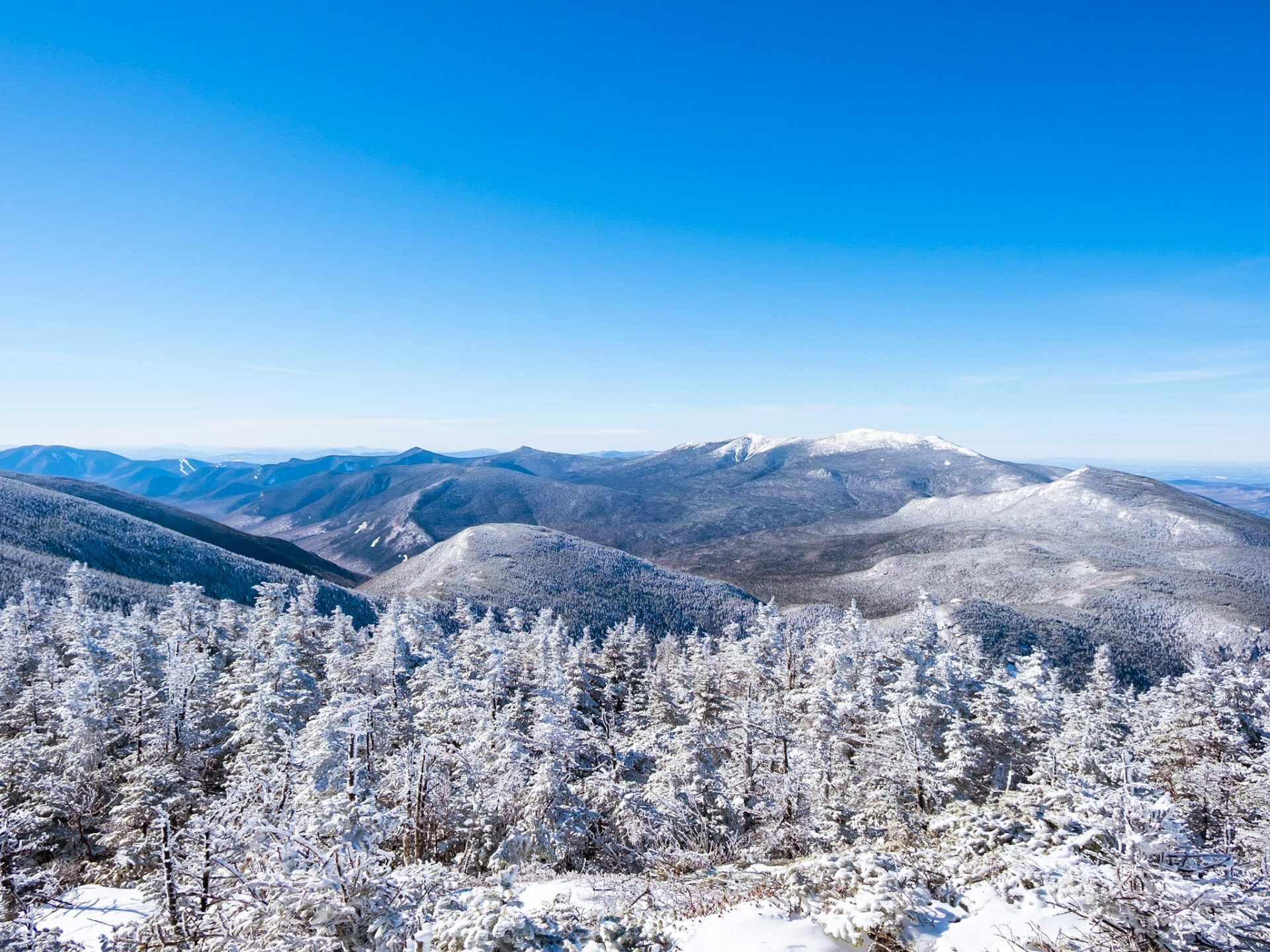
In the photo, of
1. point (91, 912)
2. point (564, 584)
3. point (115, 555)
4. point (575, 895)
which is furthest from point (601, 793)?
point (115, 555)

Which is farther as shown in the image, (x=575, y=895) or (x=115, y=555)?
(x=115, y=555)

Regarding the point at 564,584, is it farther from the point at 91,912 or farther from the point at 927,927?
the point at 927,927

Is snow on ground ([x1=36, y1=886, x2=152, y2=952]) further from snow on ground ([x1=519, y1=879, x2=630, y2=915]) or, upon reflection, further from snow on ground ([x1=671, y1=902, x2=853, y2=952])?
snow on ground ([x1=671, y1=902, x2=853, y2=952])

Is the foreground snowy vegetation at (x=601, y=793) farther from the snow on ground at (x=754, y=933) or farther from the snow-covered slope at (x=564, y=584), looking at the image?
the snow-covered slope at (x=564, y=584)

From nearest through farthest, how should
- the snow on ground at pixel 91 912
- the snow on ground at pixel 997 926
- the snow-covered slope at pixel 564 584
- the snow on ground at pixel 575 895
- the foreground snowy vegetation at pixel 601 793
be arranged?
1. the snow on ground at pixel 997 926
2. the foreground snowy vegetation at pixel 601 793
3. the snow on ground at pixel 575 895
4. the snow on ground at pixel 91 912
5. the snow-covered slope at pixel 564 584

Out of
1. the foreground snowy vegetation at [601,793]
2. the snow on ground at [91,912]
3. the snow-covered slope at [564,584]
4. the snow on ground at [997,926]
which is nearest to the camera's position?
the snow on ground at [997,926]

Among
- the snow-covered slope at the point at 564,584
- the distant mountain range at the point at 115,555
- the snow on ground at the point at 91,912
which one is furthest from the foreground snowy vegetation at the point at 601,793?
the snow-covered slope at the point at 564,584

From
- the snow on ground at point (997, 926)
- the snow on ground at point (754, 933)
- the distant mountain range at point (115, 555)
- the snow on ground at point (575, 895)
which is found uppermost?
the snow on ground at point (997, 926)
